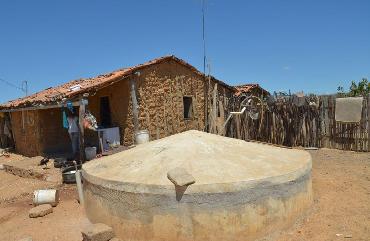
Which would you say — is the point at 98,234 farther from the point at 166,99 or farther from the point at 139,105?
the point at 166,99

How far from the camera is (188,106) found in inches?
547

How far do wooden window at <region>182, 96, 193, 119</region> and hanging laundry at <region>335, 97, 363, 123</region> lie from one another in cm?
535

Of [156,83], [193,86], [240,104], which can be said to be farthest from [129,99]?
[240,104]

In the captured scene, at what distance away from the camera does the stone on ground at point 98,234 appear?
5078 mm

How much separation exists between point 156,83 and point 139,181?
300 inches

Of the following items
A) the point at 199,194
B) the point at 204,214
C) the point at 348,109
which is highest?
the point at 348,109

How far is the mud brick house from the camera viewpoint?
38.2 ft

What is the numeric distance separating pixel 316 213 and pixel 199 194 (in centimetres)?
→ 239

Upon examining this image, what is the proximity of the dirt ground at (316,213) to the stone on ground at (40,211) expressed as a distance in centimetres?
13

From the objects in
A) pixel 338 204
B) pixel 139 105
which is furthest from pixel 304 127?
pixel 338 204

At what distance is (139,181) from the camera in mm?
5168

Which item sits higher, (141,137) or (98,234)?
(141,137)

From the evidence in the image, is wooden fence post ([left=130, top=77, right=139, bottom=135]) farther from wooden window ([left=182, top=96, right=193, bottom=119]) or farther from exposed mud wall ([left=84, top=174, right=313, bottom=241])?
exposed mud wall ([left=84, top=174, right=313, bottom=241])

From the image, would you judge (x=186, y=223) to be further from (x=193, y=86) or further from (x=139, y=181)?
(x=193, y=86)
